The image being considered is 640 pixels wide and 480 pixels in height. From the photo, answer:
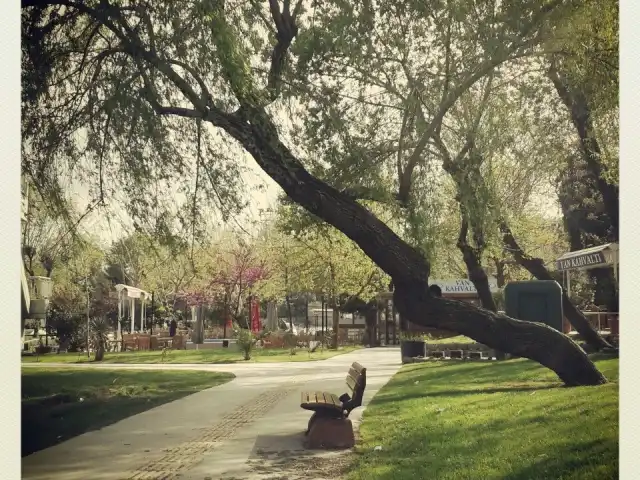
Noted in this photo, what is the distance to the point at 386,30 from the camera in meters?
4.53

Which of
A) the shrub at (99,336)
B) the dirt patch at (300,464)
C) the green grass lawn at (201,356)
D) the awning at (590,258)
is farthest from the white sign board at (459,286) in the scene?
the shrub at (99,336)

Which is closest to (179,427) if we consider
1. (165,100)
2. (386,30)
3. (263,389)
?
(263,389)

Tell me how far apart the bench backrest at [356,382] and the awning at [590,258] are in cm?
141

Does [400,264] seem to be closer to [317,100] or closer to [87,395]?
[317,100]

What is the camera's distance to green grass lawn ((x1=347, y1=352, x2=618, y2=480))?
4.10 m

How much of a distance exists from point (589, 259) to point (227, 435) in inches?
95.4

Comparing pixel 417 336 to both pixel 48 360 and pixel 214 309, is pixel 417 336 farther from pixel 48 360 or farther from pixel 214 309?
pixel 48 360

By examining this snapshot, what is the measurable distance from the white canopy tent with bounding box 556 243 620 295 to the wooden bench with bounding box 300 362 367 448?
4.66 ft

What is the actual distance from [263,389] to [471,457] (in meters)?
1.27

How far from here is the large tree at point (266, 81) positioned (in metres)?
4.48

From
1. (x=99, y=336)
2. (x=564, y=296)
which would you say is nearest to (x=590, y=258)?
(x=564, y=296)

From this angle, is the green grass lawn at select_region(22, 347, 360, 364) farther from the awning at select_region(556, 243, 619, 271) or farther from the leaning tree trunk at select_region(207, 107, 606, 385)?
the awning at select_region(556, 243, 619, 271)

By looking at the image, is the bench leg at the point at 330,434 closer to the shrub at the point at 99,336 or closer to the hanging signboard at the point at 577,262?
the shrub at the point at 99,336

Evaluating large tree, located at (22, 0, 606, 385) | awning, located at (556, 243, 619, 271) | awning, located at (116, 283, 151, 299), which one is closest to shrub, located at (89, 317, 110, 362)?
awning, located at (116, 283, 151, 299)
